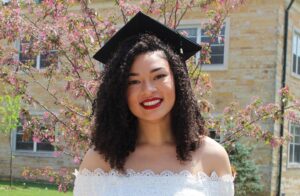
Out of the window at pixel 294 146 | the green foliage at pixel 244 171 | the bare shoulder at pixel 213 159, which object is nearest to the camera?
the bare shoulder at pixel 213 159

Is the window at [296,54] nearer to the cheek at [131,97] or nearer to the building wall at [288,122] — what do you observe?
the building wall at [288,122]

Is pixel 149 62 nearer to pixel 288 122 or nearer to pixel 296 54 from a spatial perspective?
pixel 288 122

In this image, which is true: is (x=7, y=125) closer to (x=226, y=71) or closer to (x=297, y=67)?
(x=226, y=71)

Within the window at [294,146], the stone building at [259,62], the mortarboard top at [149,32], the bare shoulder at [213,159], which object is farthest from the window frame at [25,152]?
the bare shoulder at [213,159]

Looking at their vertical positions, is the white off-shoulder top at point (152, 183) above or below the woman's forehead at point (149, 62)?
below

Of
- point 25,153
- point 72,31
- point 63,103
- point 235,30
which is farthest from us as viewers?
point 25,153

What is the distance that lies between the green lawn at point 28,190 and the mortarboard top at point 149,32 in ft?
29.9

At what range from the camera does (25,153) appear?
54.5 ft

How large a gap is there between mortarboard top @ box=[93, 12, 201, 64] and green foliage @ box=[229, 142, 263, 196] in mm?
9826

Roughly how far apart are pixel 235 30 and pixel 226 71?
3.37ft

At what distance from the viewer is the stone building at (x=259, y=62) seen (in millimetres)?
13250

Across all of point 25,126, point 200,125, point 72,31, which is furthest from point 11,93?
point 200,125

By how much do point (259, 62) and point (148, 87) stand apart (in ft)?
37.4

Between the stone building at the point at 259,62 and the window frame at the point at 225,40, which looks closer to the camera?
the stone building at the point at 259,62
